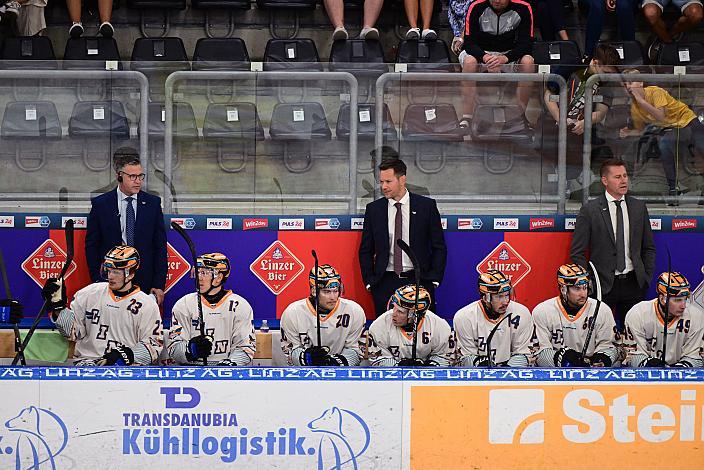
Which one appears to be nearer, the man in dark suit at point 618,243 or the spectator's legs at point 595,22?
the man in dark suit at point 618,243

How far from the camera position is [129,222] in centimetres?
897

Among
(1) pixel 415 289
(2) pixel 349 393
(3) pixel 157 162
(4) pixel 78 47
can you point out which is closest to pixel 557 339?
(1) pixel 415 289

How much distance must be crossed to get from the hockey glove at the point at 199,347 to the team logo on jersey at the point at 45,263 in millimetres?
2032

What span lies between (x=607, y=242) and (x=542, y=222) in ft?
1.98

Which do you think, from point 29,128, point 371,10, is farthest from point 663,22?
point 29,128

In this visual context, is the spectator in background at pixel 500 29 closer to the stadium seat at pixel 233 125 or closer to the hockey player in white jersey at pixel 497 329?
the stadium seat at pixel 233 125

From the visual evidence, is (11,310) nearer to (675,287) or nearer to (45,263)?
(45,263)

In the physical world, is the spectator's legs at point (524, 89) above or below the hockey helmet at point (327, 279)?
above

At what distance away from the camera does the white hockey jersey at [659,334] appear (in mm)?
8539

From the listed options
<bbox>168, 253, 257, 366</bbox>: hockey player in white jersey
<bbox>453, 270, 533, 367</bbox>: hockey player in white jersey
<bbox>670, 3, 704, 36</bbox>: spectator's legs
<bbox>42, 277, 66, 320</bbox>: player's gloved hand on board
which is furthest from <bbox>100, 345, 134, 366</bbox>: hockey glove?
<bbox>670, 3, 704, 36</bbox>: spectator's legs

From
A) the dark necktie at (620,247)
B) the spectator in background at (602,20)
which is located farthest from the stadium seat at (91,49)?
the dark necktie at (620,247)

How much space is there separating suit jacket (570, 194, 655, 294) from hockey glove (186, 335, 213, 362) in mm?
3082

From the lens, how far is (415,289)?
320 inches

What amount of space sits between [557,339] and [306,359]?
197cm
